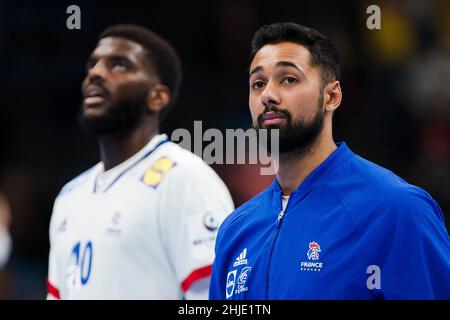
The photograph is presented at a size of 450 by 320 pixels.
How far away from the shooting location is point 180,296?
15.8 ft

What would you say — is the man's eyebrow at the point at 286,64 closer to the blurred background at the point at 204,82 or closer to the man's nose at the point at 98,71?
the man's nose at the point at 98,71

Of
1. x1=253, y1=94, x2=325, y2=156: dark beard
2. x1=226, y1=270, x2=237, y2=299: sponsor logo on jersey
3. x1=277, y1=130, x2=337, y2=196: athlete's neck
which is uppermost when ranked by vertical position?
x1=253, y1=94, x2=325, y2=156: dark beard

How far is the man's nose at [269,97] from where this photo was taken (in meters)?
3.79

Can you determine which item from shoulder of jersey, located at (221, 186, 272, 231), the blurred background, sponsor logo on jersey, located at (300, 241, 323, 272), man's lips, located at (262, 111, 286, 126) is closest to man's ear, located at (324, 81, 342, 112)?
man's lips, located at (262, 111, 286, 126)

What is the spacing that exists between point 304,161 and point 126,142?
1.80m

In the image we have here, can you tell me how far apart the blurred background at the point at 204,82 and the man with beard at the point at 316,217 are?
544cm

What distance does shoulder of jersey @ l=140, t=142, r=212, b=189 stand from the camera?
5.05 m

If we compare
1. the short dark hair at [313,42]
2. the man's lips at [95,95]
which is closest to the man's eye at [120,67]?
the man's lips at [95,95]

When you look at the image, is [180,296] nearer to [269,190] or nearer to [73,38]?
[269,190]

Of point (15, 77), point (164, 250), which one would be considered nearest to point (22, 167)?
point (15, 77)

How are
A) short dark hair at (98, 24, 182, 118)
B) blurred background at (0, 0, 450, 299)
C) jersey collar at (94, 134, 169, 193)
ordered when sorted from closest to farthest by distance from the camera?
jersey collar at (94, 134, 169, 193)
short dark hair at (98, 24, 182, 118)
blurred background at (0, 0, 450, 299)

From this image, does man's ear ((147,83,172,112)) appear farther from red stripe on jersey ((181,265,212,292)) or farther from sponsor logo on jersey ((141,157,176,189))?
red stripe on jersey ((181,265,212,292))

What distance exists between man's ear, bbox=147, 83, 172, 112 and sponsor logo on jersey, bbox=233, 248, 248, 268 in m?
1.73
